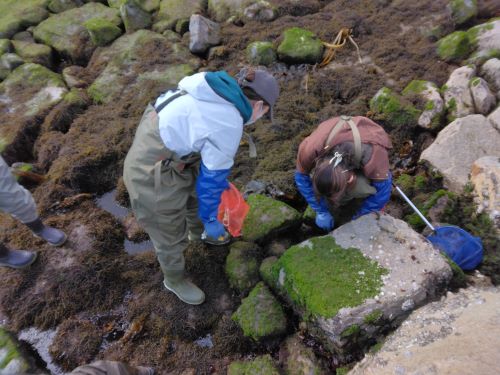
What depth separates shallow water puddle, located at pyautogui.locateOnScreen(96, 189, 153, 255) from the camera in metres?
4.27

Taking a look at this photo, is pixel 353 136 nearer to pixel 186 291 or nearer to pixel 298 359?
pixel 298 359

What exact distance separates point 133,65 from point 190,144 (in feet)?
16.6

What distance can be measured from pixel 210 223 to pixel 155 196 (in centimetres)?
56

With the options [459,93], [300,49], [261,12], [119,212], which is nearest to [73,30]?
[261,12]

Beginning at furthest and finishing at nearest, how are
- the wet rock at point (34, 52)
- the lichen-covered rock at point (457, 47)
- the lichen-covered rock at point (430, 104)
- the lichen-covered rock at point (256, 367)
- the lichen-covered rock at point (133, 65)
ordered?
the wet rock at point (34, 52)
the lichen-covered rock at point (133, 65)
the lichen-covered rock at point (457, 47)
the lichen-covered rock at point (430, 104)
the lichen-covered rock at point (256, 367)

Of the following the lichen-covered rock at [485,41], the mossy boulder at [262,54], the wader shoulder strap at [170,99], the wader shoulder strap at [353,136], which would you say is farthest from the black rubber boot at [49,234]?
the lichen-covered rock at [485,41]

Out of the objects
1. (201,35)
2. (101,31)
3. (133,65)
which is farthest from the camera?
(101,31)

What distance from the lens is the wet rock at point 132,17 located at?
7426 millimetres

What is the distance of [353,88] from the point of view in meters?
5.64

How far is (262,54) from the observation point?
6320 mm

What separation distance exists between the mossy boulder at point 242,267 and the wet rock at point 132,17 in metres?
6.03

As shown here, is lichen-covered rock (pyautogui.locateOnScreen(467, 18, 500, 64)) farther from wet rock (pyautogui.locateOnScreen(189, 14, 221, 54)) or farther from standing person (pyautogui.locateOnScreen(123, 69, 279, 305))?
standing person (pyautogui.locateOnScreen(123, 69, 279, 305))

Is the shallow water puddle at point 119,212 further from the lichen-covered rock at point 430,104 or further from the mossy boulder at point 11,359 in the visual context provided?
the lichen-covered rock at point 430,104

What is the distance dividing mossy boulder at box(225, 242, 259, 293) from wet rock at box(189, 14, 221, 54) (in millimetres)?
4643
